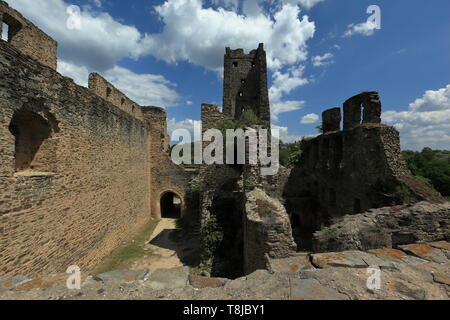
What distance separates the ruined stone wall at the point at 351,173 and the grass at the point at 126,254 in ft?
28.6

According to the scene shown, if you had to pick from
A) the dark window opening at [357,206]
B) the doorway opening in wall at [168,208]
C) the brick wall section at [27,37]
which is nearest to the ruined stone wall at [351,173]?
the dark window opening at [357,206]

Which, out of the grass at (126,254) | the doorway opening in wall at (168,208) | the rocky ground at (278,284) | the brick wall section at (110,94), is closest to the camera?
the rocky ground at (278,284)

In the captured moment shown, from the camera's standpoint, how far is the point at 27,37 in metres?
8.10

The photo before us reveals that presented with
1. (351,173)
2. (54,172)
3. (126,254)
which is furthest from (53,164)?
(351,173)

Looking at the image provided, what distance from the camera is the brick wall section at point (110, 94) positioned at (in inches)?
414

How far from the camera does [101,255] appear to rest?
848cm

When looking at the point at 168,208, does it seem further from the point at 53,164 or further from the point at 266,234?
the point at 266,234

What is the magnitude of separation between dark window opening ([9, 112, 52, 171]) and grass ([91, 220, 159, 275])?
4.55 meters

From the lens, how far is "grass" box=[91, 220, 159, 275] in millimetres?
8195

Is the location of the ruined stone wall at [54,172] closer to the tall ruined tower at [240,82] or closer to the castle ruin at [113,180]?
the castle ruin at [113,180]

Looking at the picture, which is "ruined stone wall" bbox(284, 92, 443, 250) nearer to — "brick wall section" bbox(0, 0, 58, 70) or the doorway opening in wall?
the doorway opening in wall
